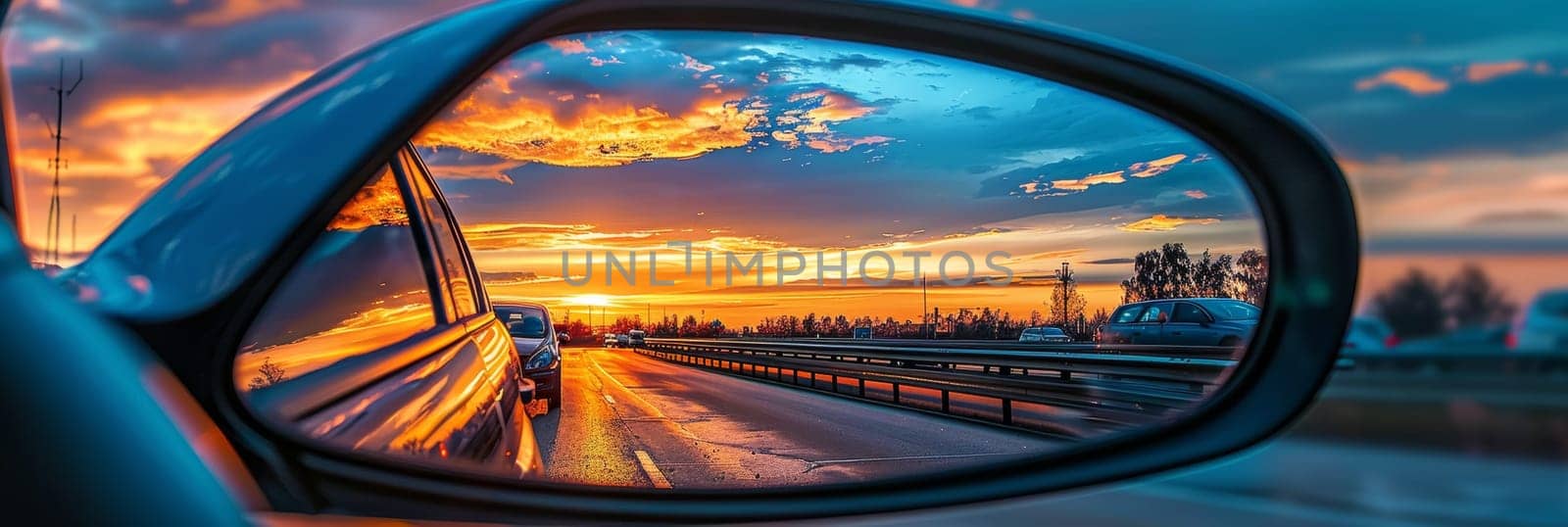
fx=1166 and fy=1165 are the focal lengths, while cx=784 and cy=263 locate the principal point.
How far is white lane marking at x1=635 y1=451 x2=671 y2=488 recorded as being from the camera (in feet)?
7.36

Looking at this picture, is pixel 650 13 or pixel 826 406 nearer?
pixel 650 13

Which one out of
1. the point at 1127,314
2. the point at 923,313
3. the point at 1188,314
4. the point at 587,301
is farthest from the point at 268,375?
the point at 1188,314

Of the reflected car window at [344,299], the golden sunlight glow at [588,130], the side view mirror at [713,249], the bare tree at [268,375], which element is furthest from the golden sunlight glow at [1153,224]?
the bare tree at [268,375]

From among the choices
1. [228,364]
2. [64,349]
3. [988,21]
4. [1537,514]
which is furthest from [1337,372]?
[64,349]

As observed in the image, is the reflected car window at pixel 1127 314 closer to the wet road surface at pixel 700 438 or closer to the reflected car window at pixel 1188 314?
the reflected car window at pixel 1188 314

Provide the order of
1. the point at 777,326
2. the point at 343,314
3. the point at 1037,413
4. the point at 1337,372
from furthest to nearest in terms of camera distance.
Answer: the point at 1037,413, the point at 1337,372, the point at 777,326, the point at 343,314

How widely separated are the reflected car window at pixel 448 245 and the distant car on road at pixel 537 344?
0.53ft

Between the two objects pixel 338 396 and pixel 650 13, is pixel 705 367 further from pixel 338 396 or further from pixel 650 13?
pixel 338 396

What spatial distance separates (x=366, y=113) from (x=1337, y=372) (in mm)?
2463

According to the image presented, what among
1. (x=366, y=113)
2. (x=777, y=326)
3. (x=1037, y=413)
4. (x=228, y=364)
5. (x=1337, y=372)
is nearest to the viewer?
(x=228, y=364)

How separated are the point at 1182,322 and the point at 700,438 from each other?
126cm

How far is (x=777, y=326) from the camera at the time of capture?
7.90ft

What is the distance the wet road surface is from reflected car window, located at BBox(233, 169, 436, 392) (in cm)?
36

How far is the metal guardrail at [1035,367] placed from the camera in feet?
8.84
